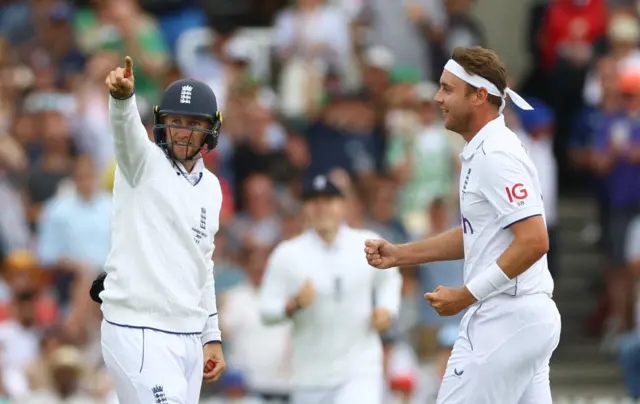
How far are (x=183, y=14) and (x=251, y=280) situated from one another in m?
4.26

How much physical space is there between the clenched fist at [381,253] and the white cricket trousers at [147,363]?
103cm

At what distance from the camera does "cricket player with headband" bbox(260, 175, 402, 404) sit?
35.9 ft

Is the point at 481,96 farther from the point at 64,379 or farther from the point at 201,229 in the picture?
the point at 64,379

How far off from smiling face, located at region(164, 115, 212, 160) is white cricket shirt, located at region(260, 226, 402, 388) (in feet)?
10.3

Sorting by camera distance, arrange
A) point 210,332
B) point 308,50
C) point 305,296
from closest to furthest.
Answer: point 210,332, point 305,296, point 308,50

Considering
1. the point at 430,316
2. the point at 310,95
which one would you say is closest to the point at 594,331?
the point at 430,316

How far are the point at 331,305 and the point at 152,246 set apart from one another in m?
3.38

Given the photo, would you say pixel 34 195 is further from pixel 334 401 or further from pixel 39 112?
pixel 334 401

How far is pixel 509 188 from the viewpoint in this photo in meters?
7.69

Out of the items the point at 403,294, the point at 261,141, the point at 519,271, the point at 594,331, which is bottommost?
the point at 594,331

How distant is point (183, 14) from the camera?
17.5 m

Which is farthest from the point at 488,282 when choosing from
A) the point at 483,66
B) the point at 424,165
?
the point at 424,165

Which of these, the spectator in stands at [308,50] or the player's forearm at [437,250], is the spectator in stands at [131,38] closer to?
the spectator in stands at [308,50]

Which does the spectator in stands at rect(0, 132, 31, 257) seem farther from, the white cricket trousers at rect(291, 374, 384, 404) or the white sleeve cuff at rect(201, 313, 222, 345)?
the white sleeve cuff at rect(201, 313, 222, 345)
